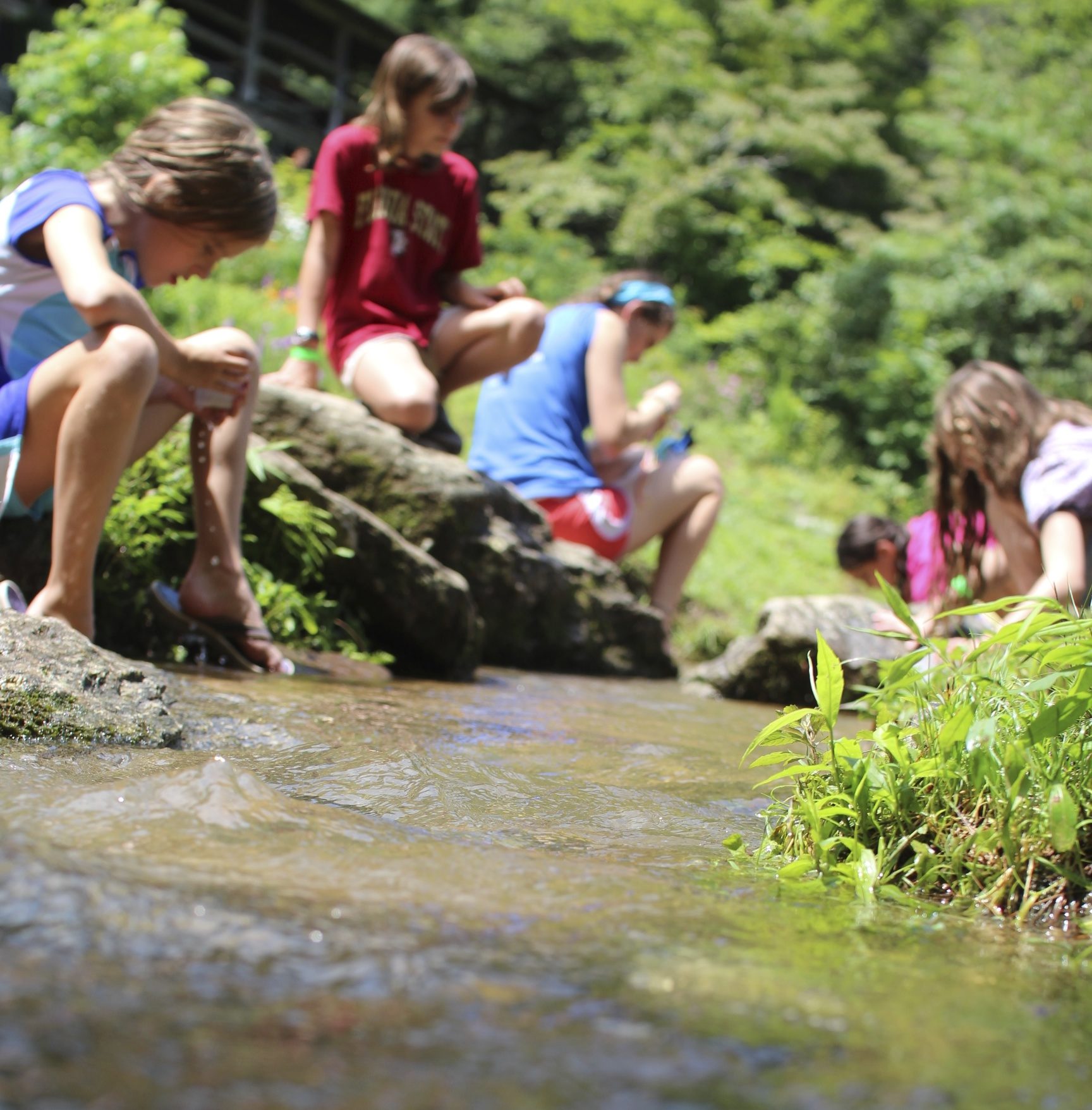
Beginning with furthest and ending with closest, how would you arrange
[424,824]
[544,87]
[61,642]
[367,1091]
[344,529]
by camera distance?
[544,87]
[344,529]
[61,642]
[424,824]
[367,1091]

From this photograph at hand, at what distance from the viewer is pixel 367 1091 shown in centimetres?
74

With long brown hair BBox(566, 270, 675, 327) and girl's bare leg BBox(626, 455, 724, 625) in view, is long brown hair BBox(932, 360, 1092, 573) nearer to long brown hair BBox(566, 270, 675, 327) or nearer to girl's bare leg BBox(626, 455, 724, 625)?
girl's bare leg BBox(626, 455, 724, 625)

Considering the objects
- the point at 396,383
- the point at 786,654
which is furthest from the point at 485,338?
the point at 786,654

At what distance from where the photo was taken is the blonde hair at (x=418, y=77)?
14.3ft

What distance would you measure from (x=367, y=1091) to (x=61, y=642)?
58.9 inches

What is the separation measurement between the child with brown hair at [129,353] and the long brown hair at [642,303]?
2.44 m

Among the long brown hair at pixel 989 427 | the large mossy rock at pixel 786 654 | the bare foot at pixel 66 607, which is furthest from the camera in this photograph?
the large mossy rock at pixel 786 654

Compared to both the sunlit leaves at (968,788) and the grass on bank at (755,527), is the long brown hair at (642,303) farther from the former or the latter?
the sunlit leaves at (968,788)

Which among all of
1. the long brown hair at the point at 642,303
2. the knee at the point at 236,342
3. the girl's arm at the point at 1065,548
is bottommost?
the girl's arm at the point at 1065,548

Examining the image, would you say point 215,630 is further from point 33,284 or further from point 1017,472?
point 1017,472

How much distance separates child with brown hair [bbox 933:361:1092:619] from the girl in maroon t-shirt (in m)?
1.74

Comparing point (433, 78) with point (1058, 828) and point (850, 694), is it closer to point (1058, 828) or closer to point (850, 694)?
point (850, 694)

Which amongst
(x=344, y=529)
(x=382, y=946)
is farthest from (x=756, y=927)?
(x=344, y=529)

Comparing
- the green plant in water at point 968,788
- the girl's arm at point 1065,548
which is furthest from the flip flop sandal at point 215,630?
the girl's arm at point 1065,548
